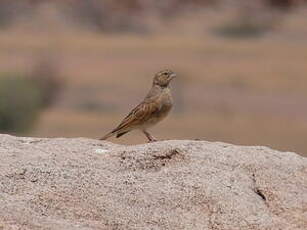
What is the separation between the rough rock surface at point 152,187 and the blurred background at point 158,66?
13932mm

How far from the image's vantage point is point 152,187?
20.5 ft

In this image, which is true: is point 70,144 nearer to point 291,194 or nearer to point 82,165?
point 82,165

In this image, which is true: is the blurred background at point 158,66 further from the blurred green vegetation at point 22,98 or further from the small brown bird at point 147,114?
the small brown bird at point 147,114

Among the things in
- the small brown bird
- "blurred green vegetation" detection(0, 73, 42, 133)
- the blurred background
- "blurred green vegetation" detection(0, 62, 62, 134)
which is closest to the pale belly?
the small brown bird

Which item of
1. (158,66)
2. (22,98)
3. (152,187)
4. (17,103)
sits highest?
(158,66)

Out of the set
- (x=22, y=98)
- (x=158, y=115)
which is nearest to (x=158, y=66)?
(x=22, y=98)

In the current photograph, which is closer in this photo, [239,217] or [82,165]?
[239,217]

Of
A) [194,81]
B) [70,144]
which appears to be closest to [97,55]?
[194,81]

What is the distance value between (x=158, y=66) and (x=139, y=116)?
2883 cm

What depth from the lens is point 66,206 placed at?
604 centimetres

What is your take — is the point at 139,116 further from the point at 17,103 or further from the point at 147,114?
the point at 17,103

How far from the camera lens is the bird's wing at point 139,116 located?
28.3 ft

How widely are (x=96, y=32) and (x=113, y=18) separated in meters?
4.15

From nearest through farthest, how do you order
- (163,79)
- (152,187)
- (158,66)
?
(152,187)
(163,79)
(158,66)
